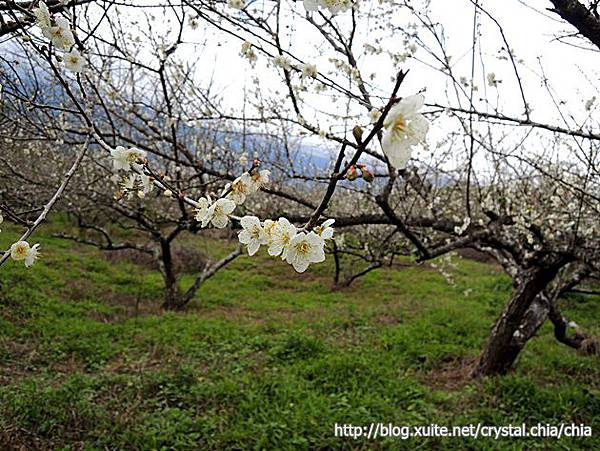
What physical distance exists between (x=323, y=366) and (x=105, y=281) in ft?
16.4

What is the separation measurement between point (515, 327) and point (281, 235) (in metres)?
3.99

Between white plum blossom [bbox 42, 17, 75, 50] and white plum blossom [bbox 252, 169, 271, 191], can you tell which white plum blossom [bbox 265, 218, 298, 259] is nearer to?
white plum blossom [bbox 252, 169, 271, 191]

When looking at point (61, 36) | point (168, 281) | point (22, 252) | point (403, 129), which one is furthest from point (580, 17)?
point (168, 281)

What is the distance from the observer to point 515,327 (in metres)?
4.41

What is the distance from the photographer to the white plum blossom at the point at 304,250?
103 centimetres

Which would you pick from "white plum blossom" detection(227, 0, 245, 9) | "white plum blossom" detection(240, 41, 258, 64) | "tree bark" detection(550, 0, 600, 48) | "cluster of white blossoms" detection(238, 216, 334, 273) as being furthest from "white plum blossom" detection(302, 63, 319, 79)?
"cluster of white blossoms" detection(238, 216, 334, 273)

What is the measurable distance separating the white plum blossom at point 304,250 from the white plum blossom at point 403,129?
252 millimetres

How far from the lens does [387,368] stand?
4547 millimetres

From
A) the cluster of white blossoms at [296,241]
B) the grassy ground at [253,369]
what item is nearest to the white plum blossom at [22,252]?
the cluster of white blossoms at [296,241]

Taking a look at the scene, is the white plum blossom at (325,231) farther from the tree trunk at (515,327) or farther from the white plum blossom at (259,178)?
the tree trunk at (515,327)

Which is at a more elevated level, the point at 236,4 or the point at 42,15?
the point at 236,4

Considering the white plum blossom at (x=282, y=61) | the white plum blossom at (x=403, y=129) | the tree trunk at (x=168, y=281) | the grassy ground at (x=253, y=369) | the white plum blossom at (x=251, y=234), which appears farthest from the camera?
the tree trunk at (x=168, y=281)

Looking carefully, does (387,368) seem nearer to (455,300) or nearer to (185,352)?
(185,352)

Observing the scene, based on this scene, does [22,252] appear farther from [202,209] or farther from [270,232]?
[270,232]
